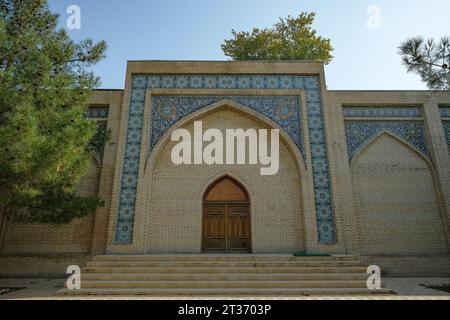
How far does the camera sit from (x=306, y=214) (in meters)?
6.52

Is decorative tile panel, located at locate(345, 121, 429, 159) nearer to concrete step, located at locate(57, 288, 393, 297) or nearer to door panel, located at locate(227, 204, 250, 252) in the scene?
door panel, located at locate(227, 204, 250, 252)

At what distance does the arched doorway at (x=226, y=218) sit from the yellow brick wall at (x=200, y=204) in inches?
6.7

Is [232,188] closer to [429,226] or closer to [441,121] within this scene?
[429,226]

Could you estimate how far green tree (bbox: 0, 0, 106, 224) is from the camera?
13.5ft

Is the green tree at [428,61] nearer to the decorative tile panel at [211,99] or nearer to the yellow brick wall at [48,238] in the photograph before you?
the decorative tile panel at [211,99]

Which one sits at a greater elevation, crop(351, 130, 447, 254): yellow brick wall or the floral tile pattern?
the floral tile pattern

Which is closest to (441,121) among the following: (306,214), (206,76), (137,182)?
(306,214)

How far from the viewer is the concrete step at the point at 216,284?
445 centimetres

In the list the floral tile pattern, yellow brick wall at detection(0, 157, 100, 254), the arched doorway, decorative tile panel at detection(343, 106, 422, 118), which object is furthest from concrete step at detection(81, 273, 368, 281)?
decorative tile panel at detection(343, 106, 422, 118)

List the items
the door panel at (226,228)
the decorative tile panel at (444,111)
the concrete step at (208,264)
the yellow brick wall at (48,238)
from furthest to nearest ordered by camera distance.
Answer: the decorative tile panel at (444,111), the door panel at (226,228), the yellow brick wall at (48,238), the concrete step at (208,264)

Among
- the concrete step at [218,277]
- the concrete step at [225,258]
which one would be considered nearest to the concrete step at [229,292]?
the concrete step at [218,277]

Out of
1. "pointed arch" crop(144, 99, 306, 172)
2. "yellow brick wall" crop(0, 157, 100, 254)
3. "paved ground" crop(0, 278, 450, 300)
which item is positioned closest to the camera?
"paved ground" crop(0, 278, 450, 300)

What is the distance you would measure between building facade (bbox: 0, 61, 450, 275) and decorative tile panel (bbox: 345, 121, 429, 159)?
0.03 metres

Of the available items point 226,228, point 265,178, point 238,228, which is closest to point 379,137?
point 265,178
